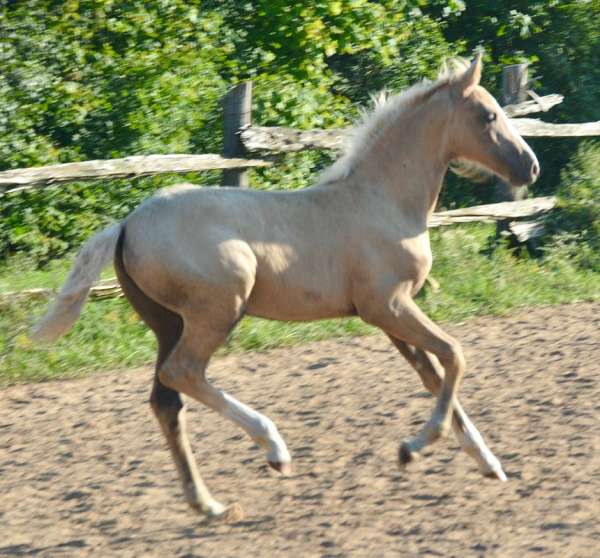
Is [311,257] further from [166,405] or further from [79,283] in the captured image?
[79,283]

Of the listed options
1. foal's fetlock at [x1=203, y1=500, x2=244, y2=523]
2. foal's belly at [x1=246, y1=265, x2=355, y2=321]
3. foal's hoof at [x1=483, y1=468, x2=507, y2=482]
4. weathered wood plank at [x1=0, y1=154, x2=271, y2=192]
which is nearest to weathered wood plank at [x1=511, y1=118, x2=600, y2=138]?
weathered wood plank at [x1=0, y1=154, x2=271, y2=192]

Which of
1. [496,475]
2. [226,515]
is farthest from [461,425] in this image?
[226,515]

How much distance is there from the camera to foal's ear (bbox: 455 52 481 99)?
557cm

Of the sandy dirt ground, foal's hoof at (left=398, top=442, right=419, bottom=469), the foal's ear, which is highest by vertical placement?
the foal's ear

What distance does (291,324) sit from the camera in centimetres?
824

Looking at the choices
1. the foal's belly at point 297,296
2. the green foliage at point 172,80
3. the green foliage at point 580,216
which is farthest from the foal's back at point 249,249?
the green foliage at point 580,216

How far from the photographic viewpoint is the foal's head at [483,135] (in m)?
5.63

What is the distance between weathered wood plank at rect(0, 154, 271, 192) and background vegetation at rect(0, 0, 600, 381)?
0.96m

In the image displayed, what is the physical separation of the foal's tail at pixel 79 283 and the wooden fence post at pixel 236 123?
143 inches

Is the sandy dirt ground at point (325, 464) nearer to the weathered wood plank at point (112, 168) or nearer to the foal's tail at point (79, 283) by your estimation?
the foal's tail at point (79, 283)

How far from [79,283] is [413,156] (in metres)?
1.74

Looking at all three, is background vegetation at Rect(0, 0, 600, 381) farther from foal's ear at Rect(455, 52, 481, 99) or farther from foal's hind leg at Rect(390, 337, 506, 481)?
foal's ear at Rect(455, 52, 481, 99)

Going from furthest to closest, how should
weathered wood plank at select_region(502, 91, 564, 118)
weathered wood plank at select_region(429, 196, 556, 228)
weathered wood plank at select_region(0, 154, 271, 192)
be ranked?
weathered wood plank at select_region(502, 91, 564, 118) → weathered wood plank at select_region(429, 196, 556, 228) → weathered wood plank at select_region(0, 154, 271, 192)

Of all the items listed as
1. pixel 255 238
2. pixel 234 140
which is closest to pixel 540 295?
pixel 234 140
